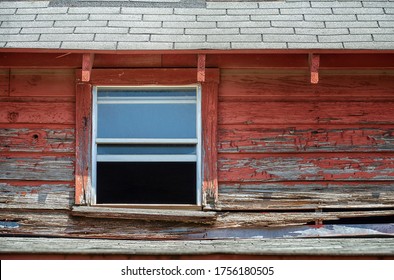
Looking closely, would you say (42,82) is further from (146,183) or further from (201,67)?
(201,67)

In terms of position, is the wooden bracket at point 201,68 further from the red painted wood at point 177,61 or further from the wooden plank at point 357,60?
the wooden plank at point 357,60

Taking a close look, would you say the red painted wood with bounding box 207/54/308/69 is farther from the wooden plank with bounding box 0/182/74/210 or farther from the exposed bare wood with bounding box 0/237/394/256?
the wooden plank with bounding box 0/182/74/210

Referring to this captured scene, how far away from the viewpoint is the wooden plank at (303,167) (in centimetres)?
852

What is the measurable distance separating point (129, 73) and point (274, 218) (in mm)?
2149

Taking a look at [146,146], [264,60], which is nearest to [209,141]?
[146,146]

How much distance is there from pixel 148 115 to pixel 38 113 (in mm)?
1162

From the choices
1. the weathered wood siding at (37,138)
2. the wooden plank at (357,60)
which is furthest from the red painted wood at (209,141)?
the weathered wood siding at (37,138)

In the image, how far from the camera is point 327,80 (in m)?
8.64

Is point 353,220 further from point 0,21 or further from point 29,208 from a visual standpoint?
point 0,21

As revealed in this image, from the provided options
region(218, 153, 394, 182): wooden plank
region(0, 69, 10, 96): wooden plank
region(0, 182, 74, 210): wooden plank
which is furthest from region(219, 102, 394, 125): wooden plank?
region(0, 69, 10, 96): wooden plank

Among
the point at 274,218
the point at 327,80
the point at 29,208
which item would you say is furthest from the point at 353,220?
the point at 29,208

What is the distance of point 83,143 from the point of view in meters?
8.56

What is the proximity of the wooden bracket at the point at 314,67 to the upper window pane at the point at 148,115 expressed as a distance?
Answer: 1.30m

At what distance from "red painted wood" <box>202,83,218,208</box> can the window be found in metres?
0.08
